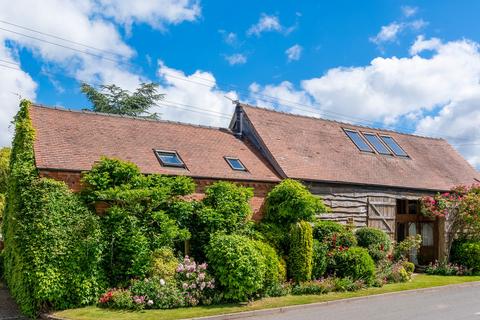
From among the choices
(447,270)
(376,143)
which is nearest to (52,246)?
(447,270)

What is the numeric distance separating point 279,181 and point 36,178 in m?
8.35

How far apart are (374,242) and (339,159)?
4.46m

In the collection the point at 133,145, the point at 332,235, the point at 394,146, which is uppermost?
the point at 394,146

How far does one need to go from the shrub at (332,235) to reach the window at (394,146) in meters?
8.51

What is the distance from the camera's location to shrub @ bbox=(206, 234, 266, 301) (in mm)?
12141

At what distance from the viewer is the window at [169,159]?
1533 cm

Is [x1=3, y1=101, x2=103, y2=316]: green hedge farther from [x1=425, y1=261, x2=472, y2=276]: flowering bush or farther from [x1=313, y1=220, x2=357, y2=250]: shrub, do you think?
[x1=425, y1=261, x2=472, y2=276]: flowering bush

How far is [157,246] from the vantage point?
42.3 ft

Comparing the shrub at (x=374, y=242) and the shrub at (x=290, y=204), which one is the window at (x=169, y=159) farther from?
the shrub at (x=374, y=242)

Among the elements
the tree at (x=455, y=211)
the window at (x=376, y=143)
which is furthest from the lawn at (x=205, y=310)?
the window at (x=376, y=143)

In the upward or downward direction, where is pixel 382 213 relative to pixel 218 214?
upward

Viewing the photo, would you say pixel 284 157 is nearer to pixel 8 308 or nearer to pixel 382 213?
pixel 382 213

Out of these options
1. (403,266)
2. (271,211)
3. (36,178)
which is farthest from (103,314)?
(403,266)

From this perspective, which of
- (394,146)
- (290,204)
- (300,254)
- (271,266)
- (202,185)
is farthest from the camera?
(394,146)
